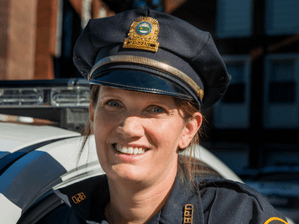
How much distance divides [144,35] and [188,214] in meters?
0.66

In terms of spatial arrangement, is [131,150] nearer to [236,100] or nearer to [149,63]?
[149,63]

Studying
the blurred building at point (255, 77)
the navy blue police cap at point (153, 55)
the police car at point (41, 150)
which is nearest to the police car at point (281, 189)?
the police car at point (41, 150)

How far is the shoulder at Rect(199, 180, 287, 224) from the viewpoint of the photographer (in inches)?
43.1

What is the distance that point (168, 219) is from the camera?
117 centimetres

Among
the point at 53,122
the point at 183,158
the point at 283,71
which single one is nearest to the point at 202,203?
the point at 183,158

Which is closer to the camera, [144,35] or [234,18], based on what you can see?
[144,35]

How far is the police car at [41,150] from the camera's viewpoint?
114cm

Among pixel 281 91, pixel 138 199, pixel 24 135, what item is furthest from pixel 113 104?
pixel 281 91

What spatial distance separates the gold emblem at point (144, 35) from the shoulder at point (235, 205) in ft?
1.91

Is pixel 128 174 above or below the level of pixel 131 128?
below

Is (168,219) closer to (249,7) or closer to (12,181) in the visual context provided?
(12,181)

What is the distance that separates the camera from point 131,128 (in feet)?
3.54

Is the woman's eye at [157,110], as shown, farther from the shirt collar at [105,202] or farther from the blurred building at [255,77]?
the blurred building at [255,77]

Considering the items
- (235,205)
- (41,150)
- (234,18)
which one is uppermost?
(234,18)
